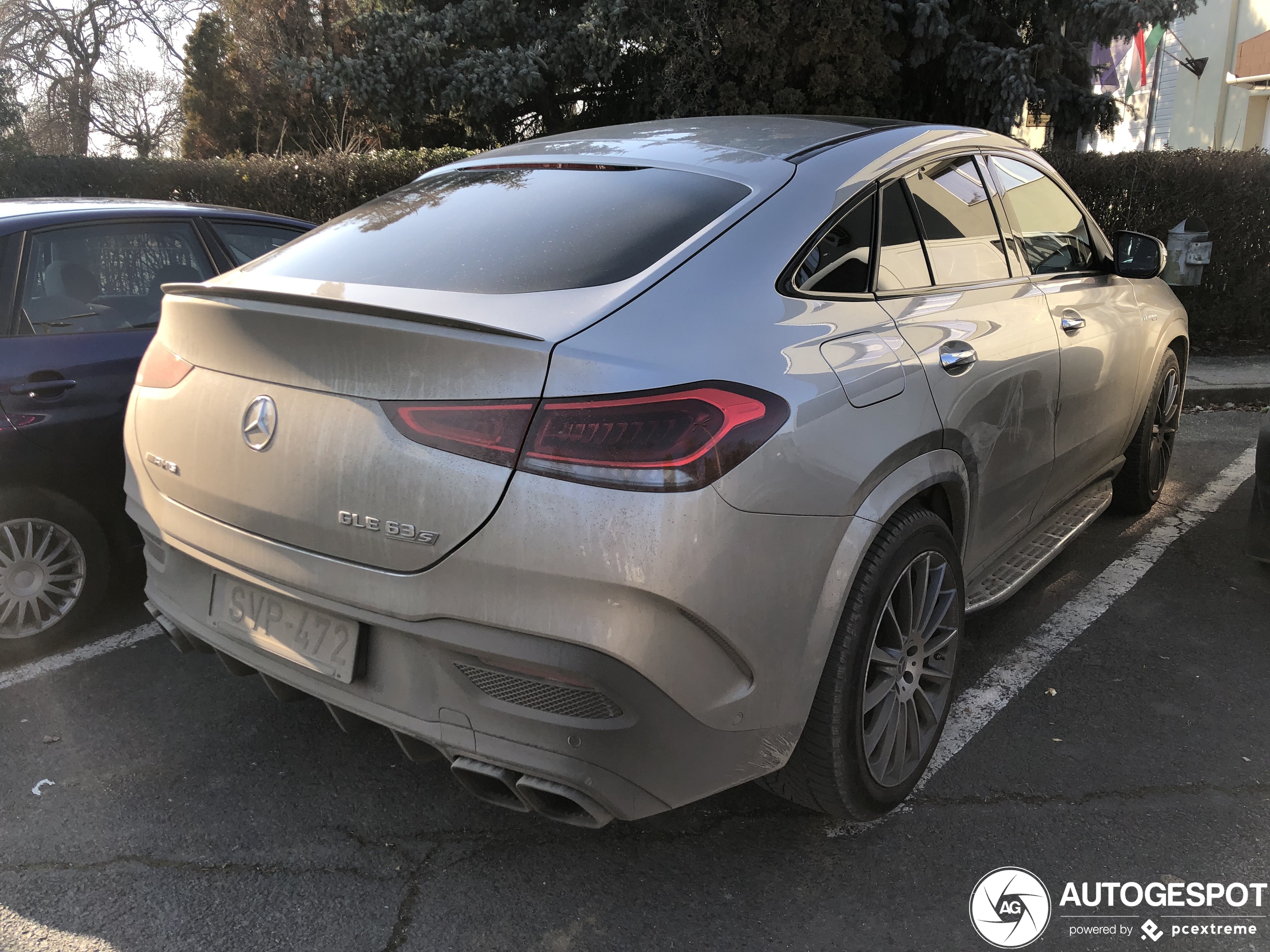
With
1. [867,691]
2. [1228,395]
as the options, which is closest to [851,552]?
[867,691]

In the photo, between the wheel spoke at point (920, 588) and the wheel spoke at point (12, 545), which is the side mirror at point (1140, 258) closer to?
the wheel spoke at point (920, 588)

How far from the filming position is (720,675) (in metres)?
1.96

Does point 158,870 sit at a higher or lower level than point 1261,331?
lower

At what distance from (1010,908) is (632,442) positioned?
145 centimetres

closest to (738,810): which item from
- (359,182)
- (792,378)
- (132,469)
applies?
(792,378)

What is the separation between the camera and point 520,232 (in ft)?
7.86

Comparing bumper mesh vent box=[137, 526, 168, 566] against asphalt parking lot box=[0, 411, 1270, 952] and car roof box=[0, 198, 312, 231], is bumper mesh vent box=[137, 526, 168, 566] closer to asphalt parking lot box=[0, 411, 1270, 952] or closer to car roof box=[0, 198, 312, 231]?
asphalt parking lot box=[0, 411, 1270, 952]

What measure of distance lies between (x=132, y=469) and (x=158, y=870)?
3.27 ft

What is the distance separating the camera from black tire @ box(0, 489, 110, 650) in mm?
3309

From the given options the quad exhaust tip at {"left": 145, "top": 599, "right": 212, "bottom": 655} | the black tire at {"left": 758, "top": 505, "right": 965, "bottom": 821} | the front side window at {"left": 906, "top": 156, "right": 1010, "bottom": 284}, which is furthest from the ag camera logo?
the quad exhaust tip at {"left": 145, "top": 599, "right": 212, "bottom": 655}

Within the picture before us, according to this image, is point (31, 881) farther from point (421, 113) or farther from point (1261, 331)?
point (421, 113)

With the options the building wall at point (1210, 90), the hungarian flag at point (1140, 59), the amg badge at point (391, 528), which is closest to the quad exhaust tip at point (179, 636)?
the amg badge at point (391, 528)

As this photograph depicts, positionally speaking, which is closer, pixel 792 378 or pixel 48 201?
pixel 792 378

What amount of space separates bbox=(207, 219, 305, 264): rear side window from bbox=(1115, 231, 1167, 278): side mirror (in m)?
3.42
